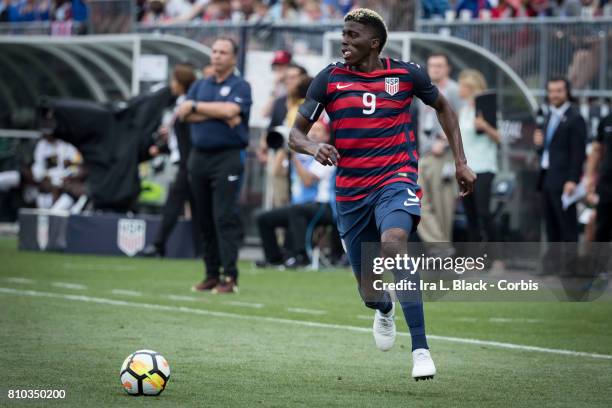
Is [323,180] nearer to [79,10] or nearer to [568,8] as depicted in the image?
→ [568,8]

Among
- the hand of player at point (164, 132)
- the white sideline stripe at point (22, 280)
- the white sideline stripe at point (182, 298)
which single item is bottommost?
the white sideline stripe at point (22, 280)

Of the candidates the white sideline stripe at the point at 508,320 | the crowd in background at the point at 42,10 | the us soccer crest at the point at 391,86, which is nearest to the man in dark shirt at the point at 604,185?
the white sideline stripe at the point at 508,320

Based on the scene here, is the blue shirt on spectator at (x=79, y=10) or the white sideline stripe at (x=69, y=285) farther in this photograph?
the blue shirt on spectator at (x=79, y=10)

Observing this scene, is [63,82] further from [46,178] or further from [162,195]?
[162,195]

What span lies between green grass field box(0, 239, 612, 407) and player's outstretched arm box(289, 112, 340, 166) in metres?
1.27

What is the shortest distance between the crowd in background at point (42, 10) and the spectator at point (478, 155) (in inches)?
507

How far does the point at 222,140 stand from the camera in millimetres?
13219

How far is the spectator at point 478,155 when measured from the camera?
16172mm

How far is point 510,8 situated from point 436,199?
5.10 meters

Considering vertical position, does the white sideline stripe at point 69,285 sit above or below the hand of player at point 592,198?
below

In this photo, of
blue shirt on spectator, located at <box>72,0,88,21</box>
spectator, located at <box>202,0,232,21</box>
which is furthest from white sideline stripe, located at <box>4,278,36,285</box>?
blue shirt on spectator, located at <box>72,0,88,21</box>

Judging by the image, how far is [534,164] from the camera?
18469 millimetres

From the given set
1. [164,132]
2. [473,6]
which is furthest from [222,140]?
[473,6]

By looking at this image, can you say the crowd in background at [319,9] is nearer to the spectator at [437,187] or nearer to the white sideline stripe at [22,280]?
the spectator at [437,187]
